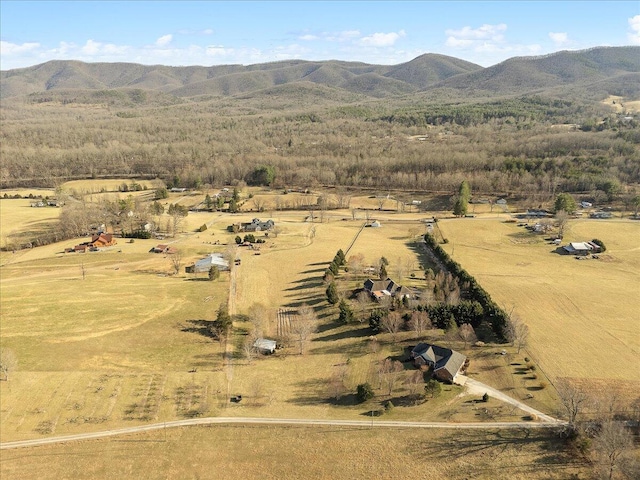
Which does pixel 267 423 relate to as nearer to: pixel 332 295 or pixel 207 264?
pixel 332 295

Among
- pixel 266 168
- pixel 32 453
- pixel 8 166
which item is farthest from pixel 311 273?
pixel 8 166

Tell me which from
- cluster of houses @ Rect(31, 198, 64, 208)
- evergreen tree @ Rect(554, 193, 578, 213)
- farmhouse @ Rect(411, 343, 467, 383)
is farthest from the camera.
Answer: cluster of houses @ Rect(31, 198, 64, 208)

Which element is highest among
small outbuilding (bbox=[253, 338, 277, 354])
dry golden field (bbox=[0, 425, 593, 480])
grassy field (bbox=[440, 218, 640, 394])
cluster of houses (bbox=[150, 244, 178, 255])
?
grassy field (bbox=[440, 218, 640, 394])

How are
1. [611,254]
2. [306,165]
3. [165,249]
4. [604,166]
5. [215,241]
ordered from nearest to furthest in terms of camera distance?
[611,254] → [165,249] → [215,241] → [604,166] → [306,165]

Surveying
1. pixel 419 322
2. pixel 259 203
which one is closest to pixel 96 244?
pixel 259 203

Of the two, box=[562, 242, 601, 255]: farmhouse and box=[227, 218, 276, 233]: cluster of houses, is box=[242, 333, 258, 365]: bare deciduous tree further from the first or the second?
box=[562, 242, 601, 255]: farmhouse

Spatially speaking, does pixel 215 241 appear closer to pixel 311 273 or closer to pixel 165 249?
pixel 165 249

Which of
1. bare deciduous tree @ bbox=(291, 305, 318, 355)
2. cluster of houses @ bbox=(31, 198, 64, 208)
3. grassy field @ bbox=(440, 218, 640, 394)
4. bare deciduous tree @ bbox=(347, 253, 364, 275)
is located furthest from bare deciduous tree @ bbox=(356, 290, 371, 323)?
cluster of houses @ bbox=(31, 198, 64, 208)
